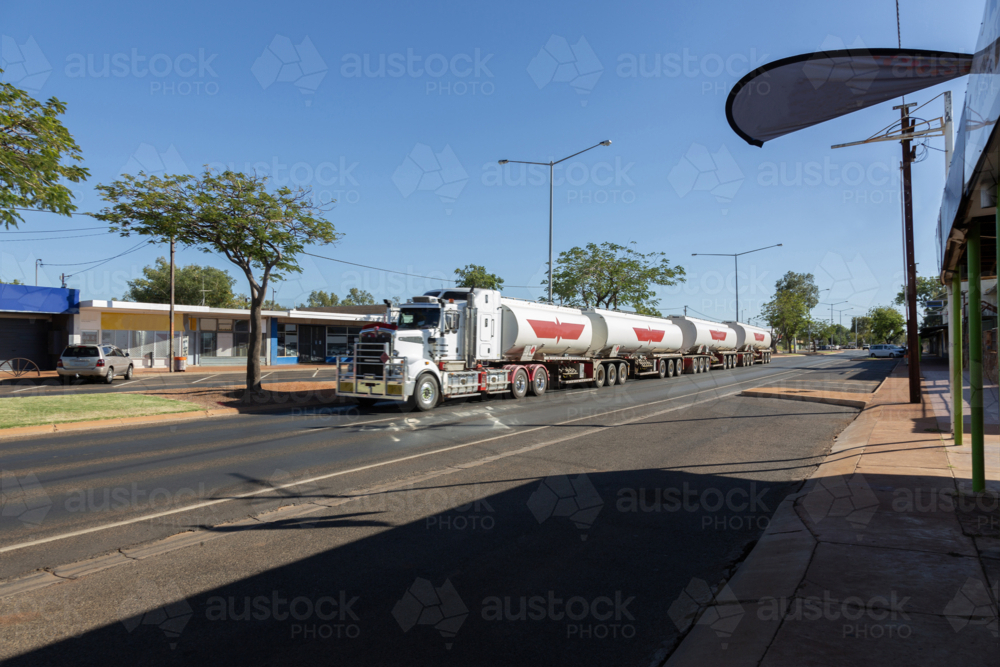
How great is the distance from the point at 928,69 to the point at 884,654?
4.93 m

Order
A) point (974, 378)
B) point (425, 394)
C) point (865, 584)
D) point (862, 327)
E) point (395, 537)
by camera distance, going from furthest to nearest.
→ point (862, 327) → point (425, 394) → point (974, 378) → point (395, 537) → point (865, 584)

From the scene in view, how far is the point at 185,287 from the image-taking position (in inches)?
2325

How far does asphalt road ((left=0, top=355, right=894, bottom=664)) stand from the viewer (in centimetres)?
368

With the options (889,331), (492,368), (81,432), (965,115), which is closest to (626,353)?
(492,368)

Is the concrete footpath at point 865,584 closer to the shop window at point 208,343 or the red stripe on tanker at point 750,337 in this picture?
the red stripe on tanker at point 750,337

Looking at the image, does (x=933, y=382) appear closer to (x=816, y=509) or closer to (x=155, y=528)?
(x=816, y=509)

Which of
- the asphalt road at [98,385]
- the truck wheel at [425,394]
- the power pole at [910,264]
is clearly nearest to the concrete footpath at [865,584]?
the power pole at [910,264]

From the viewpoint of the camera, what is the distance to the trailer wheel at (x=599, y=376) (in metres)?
25.0

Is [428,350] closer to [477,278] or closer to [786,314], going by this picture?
[477,278]

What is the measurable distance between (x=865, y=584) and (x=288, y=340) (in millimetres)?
42117

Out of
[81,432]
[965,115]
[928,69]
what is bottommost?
[81,432]

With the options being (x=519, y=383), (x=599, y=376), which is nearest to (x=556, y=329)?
(x=519, y=383)

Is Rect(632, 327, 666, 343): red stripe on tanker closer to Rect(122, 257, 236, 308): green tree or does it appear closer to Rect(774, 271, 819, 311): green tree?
Rect(122, 257, 236, 308): green tree

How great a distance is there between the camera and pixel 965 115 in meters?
4.52
